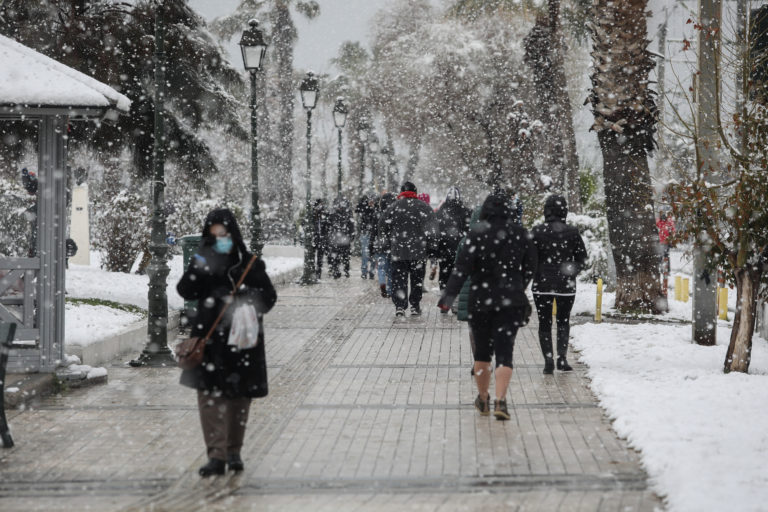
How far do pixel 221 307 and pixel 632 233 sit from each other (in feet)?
34.4

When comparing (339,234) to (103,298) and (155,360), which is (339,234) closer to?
(103,298)

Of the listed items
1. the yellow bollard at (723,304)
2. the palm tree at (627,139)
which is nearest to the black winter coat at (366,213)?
the palm tree at (627,139)

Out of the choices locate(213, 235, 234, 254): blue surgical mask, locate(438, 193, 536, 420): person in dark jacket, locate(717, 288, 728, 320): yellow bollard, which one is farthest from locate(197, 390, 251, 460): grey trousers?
locate(717, 288, 728, 320): yellow bollard

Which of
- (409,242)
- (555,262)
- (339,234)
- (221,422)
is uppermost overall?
(339,234)

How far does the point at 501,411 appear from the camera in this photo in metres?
8.20

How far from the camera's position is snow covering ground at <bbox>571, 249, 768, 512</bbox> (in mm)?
6117

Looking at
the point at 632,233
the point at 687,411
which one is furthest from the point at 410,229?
the point at 687,411

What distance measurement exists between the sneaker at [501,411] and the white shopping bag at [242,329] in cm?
242

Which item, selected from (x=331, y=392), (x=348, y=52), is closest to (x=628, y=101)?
(x=331, y=392)

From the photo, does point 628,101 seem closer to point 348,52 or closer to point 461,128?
point 461,128

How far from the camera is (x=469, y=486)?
630cm

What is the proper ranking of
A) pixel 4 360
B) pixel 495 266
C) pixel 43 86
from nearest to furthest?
pixel 4 360 → pixel 495 266 → pixel 43 86

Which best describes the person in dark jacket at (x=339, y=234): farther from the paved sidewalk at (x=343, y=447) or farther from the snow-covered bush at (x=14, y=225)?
the paved sidewalk at (x=343, y=447)

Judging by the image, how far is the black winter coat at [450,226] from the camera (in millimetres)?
16109
